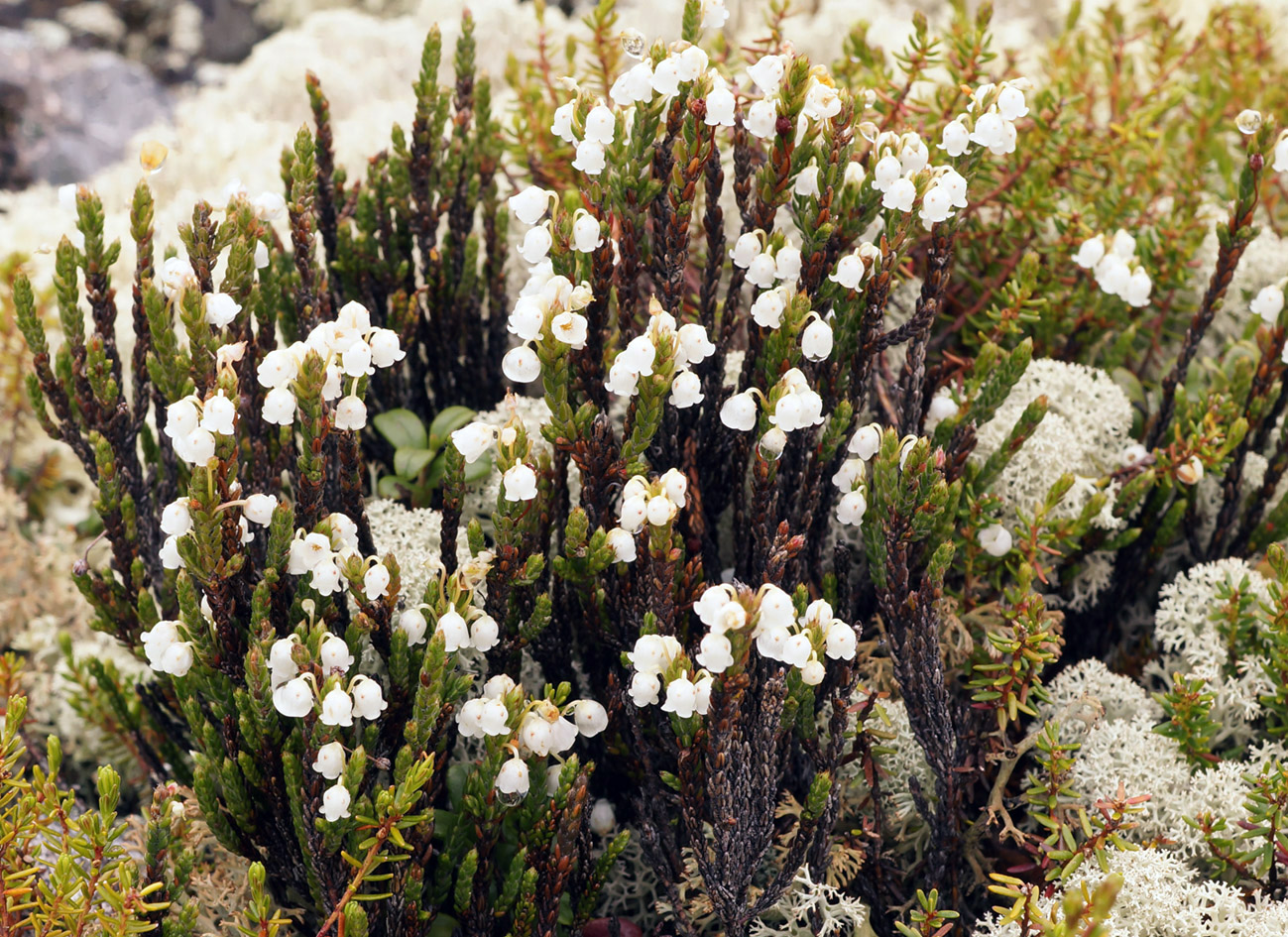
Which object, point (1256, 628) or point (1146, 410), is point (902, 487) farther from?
point (1146, 410)

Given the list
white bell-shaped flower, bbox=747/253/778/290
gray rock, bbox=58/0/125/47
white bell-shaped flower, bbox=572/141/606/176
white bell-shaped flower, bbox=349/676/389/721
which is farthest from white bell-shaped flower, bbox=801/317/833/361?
gray rock, bbox=58/0/125/47

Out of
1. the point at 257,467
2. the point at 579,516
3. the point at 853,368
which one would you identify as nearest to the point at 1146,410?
the point at 853,368

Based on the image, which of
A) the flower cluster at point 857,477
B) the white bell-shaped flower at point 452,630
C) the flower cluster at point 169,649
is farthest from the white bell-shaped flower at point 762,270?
the flower cluster at point 169,649

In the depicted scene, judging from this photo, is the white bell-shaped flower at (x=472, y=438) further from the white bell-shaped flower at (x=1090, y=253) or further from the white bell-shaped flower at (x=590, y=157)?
the white bell-shaped flower at (x=1090, y=253)

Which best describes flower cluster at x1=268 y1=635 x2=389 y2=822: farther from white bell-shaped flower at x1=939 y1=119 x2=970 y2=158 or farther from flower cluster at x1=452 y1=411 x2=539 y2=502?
white bell-shaped flower at x1=939 y1=119 x2=970 y2=158

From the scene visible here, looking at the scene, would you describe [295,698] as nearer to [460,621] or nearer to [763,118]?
[460,621]

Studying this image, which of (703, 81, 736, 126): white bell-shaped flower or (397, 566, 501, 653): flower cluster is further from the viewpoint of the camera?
(703, 81, 736, 126): white bell-shaped flower

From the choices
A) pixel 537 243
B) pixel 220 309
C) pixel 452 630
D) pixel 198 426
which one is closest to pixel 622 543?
pixel 452 630

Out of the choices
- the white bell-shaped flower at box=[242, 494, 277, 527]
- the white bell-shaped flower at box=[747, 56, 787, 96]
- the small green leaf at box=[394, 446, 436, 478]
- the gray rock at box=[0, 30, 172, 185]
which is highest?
the white bell-shaped flower at box=[747, 56, 787, 96]
